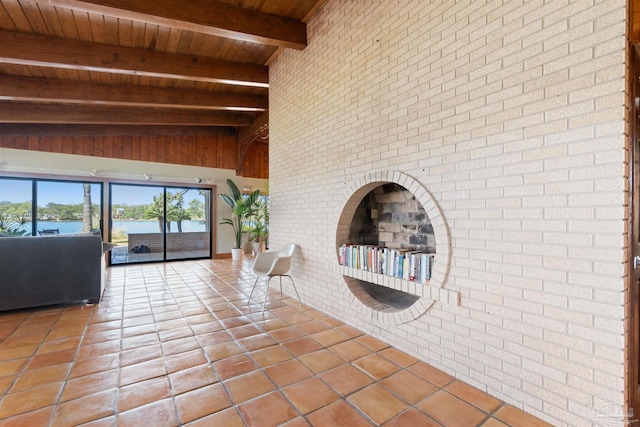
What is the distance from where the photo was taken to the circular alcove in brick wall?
2.26 meters

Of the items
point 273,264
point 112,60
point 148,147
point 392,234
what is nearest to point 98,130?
point 148,147

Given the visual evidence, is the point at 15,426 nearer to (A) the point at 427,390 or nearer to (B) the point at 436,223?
(A) the point at 427,390

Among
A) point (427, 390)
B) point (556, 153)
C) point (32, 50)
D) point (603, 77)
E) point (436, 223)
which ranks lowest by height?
point (427, 390)

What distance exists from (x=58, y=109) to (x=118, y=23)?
326cm

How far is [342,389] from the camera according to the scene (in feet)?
6.47

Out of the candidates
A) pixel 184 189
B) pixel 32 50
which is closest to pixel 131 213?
pixel 184 189

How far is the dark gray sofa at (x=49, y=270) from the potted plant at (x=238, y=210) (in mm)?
3831

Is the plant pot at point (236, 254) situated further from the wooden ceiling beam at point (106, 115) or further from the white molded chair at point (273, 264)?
the white molded chair at point (273, 264)

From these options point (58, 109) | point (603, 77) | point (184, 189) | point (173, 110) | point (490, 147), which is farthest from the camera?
point (184, 189)

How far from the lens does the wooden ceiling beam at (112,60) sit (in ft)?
10.7

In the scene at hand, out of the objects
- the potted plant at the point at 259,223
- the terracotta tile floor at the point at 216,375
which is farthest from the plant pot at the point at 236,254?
the terracotta tile floor at the point at 216,375

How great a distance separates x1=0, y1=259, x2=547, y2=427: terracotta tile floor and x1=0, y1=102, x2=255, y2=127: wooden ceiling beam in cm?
367

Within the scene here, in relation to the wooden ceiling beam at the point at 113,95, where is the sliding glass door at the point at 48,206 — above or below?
below

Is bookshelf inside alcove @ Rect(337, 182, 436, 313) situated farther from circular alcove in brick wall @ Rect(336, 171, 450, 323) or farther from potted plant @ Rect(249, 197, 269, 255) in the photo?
potted plant @ Rect(249, 197, 269, 255)
